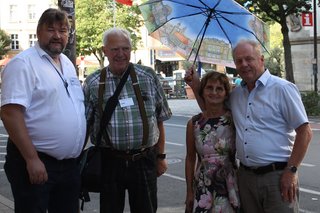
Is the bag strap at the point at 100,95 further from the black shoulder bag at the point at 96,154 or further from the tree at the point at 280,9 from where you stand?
the tree at the point at 280,9

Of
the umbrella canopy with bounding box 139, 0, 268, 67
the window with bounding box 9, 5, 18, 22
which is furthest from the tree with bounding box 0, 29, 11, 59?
the umbrella canopy with bounding box 139, 0, 268, 67

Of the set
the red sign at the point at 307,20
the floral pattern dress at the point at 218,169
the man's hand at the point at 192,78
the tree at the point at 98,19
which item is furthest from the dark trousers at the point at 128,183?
the tree at the point at 98,19

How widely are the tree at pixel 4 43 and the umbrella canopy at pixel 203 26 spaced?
210 feet

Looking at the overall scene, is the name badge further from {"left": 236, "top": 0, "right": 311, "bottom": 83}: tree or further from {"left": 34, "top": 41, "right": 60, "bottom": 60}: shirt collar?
{"left": 236, "top": 0, "right": 311, "bottom": 83}: tree

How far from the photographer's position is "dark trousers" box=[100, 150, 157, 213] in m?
4.13

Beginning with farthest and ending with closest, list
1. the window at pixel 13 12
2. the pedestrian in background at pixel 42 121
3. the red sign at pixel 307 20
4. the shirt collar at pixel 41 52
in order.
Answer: the window at pixel 13 12 < the red sign at pixel 307 20 < the shirt collar at pixel 41 52 < the pedestrian in background at pixel 42 121

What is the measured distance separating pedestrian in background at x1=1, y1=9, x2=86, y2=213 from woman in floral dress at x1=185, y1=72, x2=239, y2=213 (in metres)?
0.92

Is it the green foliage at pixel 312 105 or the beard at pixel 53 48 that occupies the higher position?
the beard at pixel 53 48

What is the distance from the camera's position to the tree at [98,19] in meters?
45.1

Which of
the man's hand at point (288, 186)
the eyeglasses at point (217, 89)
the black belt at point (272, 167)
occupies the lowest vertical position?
the man's hand at point (288, 186)

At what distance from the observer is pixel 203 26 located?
4488 mm

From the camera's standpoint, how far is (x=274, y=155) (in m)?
3.62

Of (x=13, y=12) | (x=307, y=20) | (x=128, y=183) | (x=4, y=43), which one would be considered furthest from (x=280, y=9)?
(x=13, y=12)

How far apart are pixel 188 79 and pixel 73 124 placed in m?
1.11
